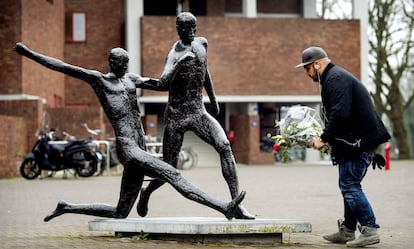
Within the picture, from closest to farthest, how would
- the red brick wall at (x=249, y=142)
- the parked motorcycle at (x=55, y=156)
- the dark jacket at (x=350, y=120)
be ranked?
the dark jacket at (x=350, y=120) → the parked motorcycle at (x=55, y=156) → the red brick wall at (x=249, y=142)

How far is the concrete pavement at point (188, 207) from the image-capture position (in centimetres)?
995

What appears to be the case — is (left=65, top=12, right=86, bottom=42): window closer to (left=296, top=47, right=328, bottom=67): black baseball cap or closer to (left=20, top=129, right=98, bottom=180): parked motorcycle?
(left=20, top=129, right=98, bottom=180): parked motorcycle

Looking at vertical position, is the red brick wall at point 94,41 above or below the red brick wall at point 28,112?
above

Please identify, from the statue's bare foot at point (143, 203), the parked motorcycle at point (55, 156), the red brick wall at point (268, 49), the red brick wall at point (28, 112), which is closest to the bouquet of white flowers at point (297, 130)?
the statue's bare foot at point (143, 203)

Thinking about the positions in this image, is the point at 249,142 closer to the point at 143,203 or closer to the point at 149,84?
the point at 143,203

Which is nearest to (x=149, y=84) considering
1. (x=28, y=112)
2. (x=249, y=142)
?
(x=28, y=112)

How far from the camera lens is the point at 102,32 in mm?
45188

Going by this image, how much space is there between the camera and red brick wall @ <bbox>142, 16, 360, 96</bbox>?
4256 centimetres

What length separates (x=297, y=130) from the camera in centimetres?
1005

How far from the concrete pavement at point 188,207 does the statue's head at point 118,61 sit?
1.70 metres

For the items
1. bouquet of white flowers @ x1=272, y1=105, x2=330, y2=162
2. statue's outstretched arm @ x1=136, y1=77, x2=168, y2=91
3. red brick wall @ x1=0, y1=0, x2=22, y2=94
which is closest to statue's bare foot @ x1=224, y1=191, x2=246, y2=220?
bouquet of white flowers @ x1=272, y1=105, x2=330, y2=162

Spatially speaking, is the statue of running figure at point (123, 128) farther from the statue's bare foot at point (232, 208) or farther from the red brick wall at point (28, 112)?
Result: the red brick wall at point (28, 112)

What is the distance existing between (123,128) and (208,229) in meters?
1.44

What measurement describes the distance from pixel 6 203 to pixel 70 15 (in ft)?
92.9
